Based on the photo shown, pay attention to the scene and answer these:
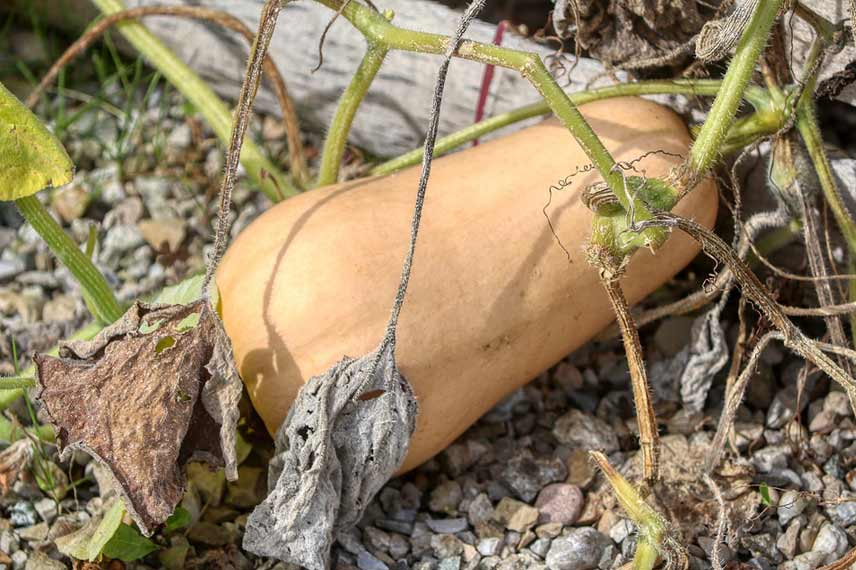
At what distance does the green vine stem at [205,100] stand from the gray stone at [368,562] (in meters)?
0.63

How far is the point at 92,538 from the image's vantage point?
1389 millimetres

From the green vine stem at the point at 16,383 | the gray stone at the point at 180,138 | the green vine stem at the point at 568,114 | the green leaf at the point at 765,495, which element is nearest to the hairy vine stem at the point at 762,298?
the green vine stem at the point at 568,114

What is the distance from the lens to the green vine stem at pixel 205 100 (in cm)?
177

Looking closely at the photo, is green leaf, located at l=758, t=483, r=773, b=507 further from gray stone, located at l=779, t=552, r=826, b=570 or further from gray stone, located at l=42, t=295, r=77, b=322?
gray stone, located at l=42, t=295, r=77, b=322

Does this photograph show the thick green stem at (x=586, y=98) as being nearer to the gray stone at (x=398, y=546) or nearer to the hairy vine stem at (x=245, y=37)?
the hairy vine stem at (x=245, y=37)

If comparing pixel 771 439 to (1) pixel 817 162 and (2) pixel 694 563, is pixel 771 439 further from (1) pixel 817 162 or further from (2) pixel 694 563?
(1) pixel 817 162

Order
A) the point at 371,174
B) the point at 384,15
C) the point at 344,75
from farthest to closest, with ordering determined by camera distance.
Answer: the point at 344,75 < the point at 371,174 < the point at 384,15

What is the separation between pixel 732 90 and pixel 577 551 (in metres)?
0.65

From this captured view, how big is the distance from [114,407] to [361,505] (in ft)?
1.15

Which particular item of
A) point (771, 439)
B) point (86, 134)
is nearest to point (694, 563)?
point (771, 439)

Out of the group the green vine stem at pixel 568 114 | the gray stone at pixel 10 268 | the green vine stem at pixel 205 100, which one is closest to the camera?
the green vine stem at pixel 568 114

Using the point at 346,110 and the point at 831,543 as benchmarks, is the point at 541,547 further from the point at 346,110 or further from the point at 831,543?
the point at 346,110

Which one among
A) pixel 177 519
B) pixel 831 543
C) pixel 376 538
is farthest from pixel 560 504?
pixel 177 519

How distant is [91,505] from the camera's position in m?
1.55
